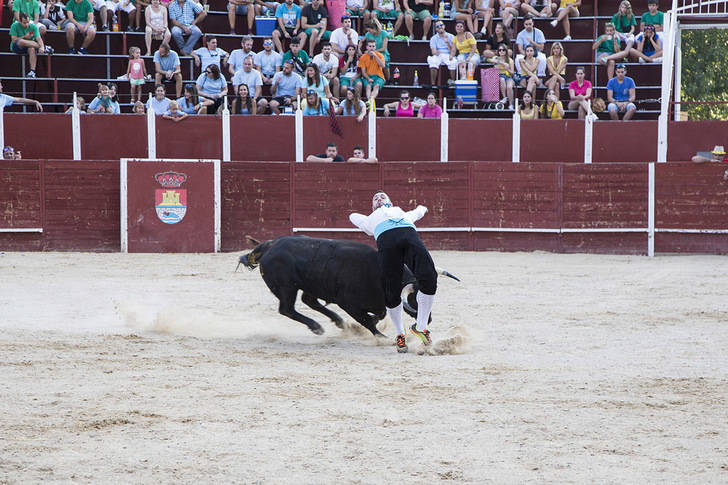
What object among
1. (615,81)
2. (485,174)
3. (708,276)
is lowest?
(708,276)

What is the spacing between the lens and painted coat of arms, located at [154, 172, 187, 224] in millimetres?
15461

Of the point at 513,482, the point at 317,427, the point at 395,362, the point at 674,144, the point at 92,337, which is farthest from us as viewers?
the point at 674,144

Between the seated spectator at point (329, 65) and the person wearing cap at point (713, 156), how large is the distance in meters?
6.01

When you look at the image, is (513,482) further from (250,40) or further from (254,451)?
(250,40)

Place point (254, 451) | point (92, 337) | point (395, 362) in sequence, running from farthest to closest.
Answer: point (92, 337)
point (395, 362)
point (254, 451)

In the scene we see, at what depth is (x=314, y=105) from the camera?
55.9 ft

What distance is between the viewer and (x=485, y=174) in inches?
A: 629

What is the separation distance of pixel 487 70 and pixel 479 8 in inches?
71.6

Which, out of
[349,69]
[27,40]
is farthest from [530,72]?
[27,40]

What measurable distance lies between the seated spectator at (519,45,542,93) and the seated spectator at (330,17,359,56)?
9.73ft

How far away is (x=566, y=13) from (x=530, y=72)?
234 centimetres

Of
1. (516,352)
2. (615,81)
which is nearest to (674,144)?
(615,81)

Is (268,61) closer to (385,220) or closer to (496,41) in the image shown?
(496,41)

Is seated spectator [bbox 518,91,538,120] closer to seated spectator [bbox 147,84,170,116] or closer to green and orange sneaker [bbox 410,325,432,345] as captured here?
seated spectator [bbox 147,84,170,116]
